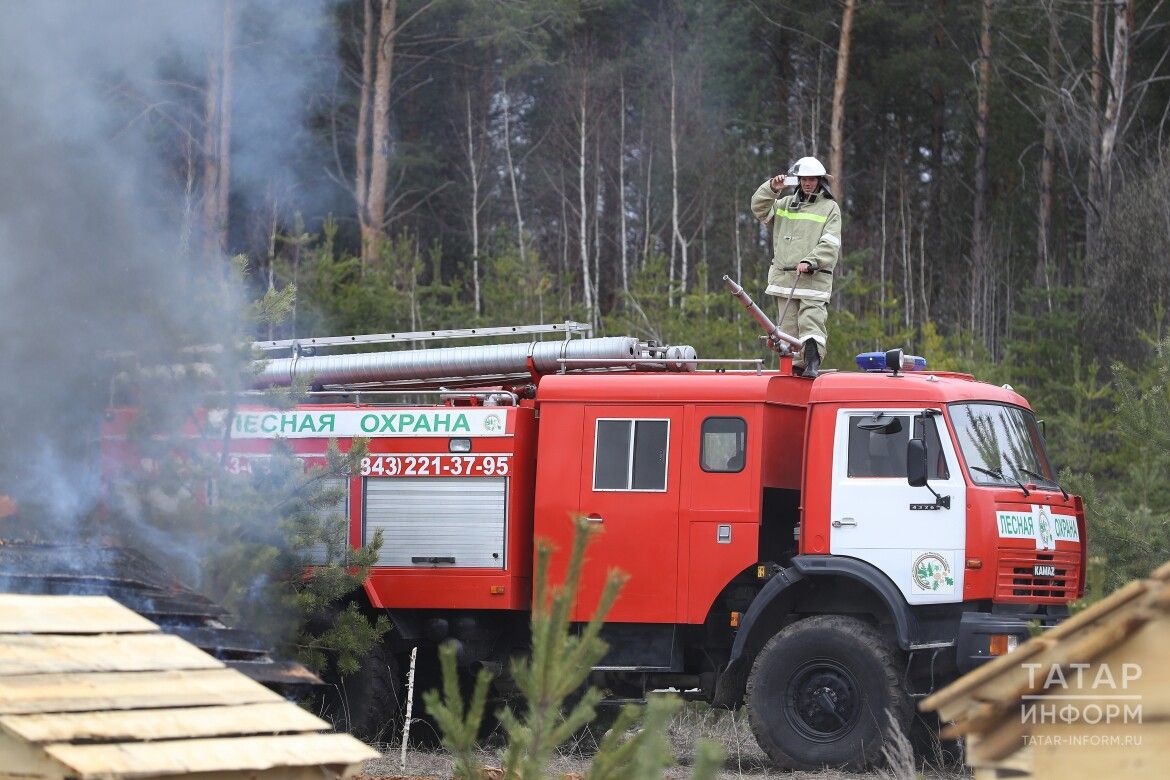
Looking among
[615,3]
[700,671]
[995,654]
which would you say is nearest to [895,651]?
[995,654]

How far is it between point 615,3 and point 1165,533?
21240mm

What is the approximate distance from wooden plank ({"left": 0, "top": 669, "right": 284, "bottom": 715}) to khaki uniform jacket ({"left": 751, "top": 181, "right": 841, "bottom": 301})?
5645mm

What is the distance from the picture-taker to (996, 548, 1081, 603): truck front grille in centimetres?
948

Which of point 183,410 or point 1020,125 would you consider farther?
point 1020,125

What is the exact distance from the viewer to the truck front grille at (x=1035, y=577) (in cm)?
948

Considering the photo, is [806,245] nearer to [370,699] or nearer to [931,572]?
[931,572]

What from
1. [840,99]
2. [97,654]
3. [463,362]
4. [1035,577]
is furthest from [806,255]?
[840,99]

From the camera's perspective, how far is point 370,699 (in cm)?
1066

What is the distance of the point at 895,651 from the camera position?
9.73 meters

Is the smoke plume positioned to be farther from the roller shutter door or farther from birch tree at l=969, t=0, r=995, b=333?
birch tree at l=969, t=0, r=995, b=333

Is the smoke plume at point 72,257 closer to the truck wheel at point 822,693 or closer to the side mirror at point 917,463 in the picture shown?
the truck wheel at point 822,693

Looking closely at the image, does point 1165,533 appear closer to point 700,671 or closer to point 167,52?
point 700,671

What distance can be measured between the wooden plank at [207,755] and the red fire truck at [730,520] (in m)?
4.49

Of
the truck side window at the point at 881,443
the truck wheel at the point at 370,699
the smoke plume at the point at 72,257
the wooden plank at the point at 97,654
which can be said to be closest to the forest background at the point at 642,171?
the smoke plume at the point at 72,257
